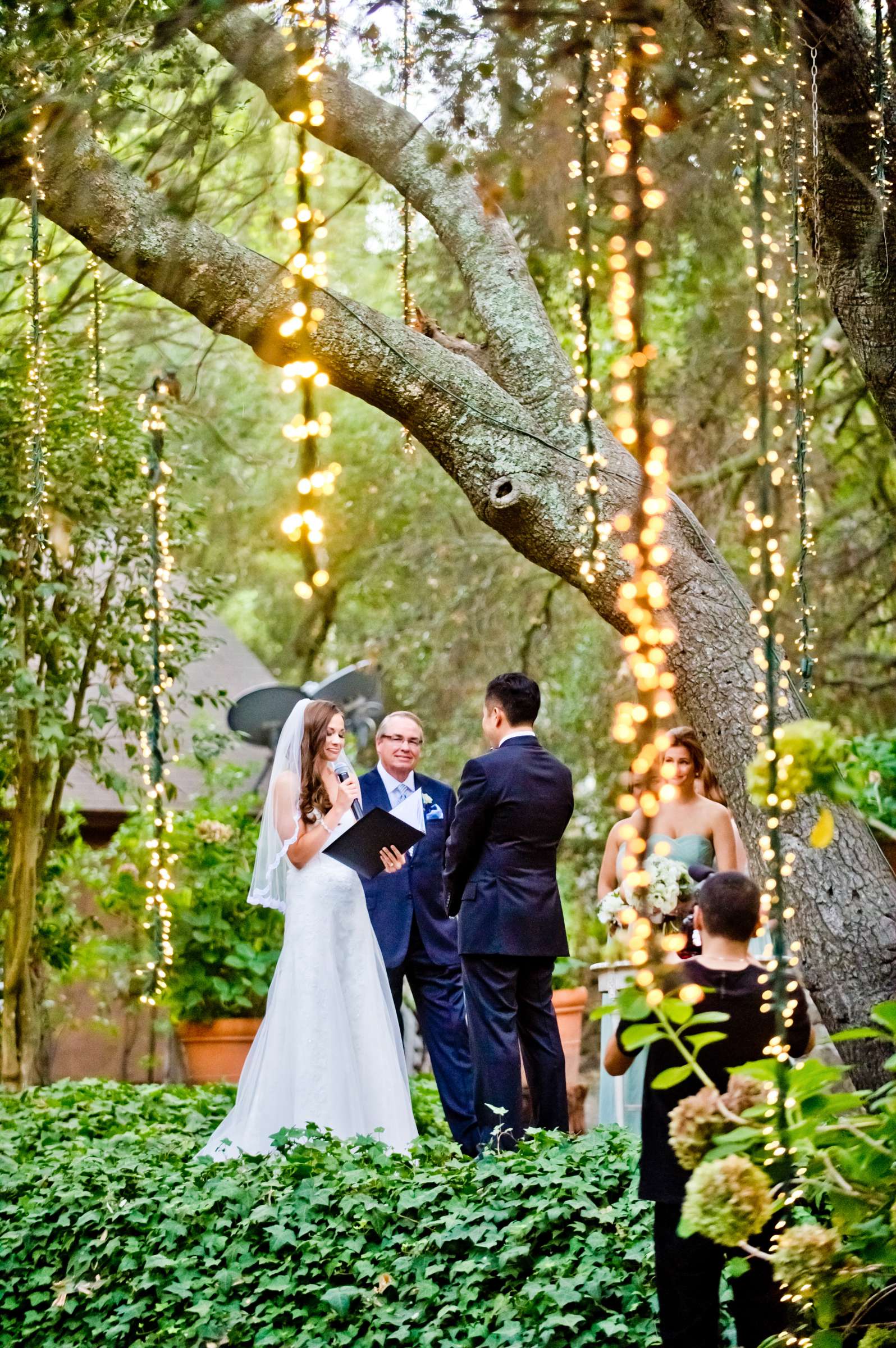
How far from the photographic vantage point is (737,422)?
10586 millimetres

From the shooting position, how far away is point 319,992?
611 centimetres

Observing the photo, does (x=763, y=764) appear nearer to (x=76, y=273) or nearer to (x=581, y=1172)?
(x=581, y=1172)

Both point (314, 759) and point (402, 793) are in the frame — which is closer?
point (314, 759)

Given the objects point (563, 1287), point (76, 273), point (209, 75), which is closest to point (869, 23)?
point (209, 75)

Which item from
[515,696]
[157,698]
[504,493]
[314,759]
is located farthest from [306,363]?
[314,759]

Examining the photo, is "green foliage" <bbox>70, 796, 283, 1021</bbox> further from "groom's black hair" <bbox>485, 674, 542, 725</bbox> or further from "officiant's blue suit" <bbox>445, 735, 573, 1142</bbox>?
"groom's black hair" <bbox>485, 674, 542, 725</bbox>

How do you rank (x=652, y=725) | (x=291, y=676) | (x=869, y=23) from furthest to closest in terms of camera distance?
(x=291, y=676) < (x=869, y=23) < (x=652, y=725)

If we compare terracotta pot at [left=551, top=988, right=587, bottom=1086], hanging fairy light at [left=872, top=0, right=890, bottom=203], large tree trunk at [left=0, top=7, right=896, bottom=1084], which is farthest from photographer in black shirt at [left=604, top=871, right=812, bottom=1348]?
terracotta pot at [left=551, top=988, right=587, bottom=1086]

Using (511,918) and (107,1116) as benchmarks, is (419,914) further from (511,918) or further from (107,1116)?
(107,1116)

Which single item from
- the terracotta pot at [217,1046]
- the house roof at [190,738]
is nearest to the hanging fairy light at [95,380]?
the terracotta pot at [217,1046]

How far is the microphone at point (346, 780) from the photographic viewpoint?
6.45 m

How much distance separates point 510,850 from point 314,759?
112 centimetres

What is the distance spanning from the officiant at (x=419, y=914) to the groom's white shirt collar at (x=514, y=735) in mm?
748

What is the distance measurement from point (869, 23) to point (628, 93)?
14.3 ft
